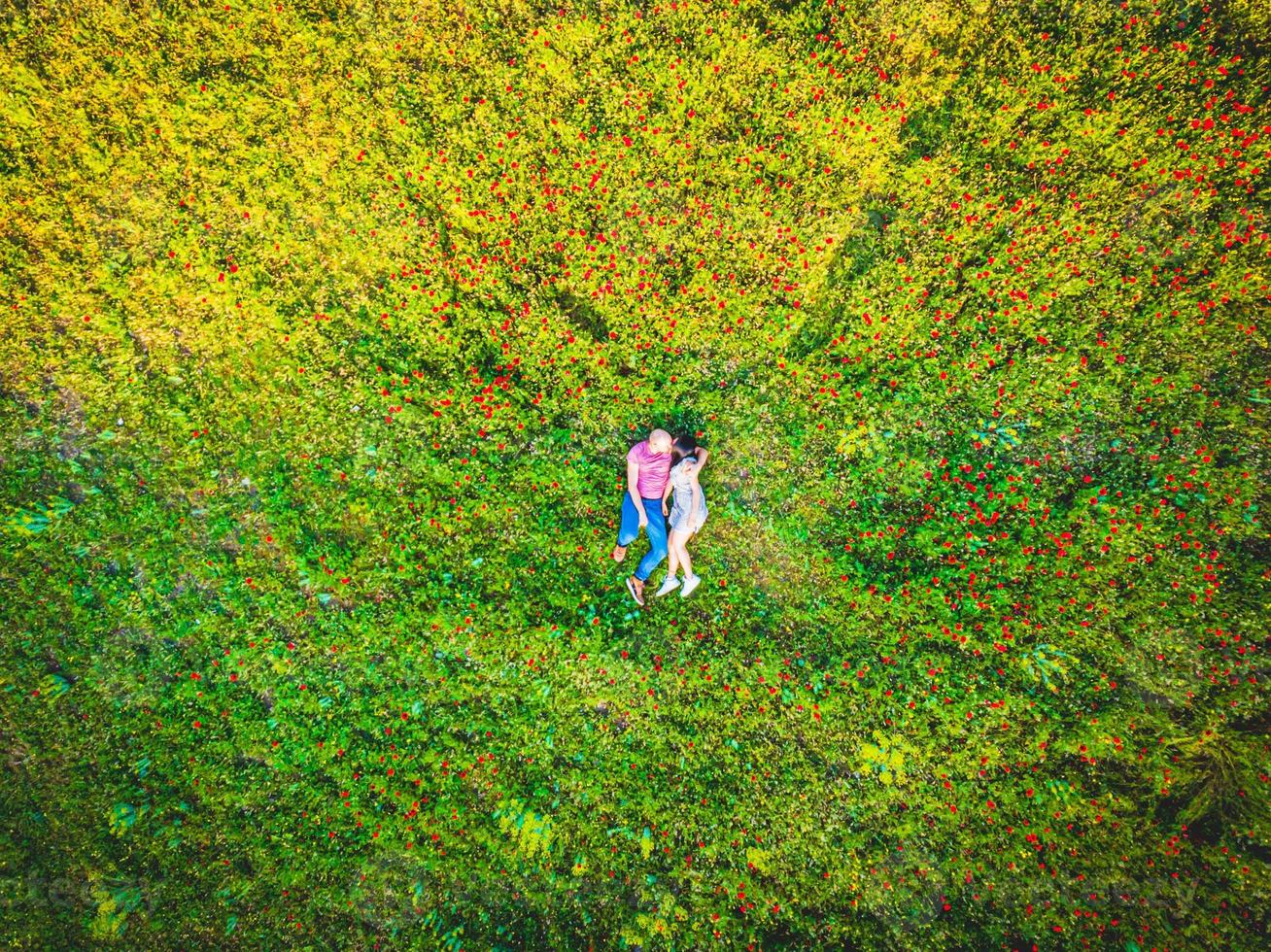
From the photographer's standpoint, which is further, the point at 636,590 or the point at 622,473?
the point at 622,473

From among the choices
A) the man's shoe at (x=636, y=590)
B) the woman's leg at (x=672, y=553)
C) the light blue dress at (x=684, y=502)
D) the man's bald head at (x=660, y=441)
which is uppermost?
the man's bald head at (x=660, y=441)

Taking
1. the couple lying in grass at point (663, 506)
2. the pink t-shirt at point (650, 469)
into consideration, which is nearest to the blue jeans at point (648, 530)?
the couple lying in grass at point (663, 506)

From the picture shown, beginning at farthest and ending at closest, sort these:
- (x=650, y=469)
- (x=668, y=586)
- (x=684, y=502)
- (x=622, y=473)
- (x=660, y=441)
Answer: (x=622, y=473) → (x=668, y=586) → (x=684, y=502) → (x=650, y=469) → (x=660, y=441)

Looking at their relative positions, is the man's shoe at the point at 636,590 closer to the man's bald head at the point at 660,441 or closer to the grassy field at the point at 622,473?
the grassy field at the point at 622,473

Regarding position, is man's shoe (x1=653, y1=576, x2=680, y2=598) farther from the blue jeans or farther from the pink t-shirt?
the pink t-shirt

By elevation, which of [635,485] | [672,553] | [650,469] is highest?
[650,469]

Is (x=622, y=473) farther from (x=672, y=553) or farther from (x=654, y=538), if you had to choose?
(x=672, y=553)

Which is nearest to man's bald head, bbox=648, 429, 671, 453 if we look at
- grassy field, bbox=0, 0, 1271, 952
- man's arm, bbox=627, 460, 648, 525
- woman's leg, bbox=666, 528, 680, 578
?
man's arm, bbox=627, 460, 648, 525

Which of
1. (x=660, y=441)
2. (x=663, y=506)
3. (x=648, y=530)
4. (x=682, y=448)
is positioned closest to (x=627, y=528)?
(x=648, y=530)
